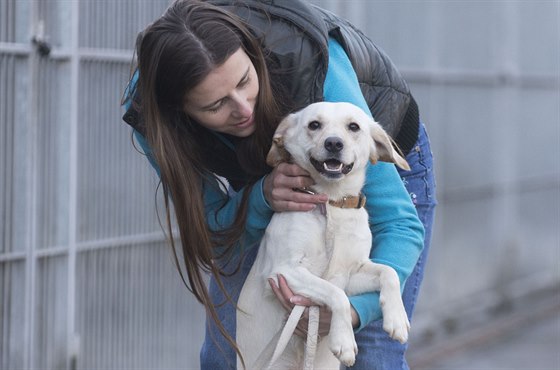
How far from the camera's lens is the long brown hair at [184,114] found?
310cm

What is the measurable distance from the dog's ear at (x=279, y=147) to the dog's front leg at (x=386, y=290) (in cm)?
41

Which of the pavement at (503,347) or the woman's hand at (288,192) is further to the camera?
the pavement at (503,347)

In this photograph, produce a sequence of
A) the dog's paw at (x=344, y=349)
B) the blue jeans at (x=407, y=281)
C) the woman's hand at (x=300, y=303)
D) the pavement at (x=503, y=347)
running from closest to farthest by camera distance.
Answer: the dog's paw at (x=344, y=349), the woman's hand at (x=300, y=303), the blue jeans at (x=407, y=281), the pavement at (x=503, y=347)

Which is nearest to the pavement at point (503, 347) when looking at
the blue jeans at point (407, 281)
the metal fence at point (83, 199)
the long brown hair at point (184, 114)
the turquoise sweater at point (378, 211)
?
the metal fence at point (83, 199)

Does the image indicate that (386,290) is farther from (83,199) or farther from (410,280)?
(83,199)

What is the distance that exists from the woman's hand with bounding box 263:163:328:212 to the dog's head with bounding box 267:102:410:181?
5cm

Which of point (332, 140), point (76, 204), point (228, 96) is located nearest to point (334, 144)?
point (332, 140)

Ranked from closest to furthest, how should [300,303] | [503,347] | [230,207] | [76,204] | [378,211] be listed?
[300,303] → [378,211] → [230,207] → [76,204] → [503,347]

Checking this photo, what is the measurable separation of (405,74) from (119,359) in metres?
2.87

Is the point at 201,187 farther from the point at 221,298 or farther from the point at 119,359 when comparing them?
the point at 119,359

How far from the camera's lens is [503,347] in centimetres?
770

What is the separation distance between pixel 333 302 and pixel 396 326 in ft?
0.61

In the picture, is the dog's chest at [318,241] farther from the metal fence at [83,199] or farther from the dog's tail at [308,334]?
the metal fence at [83,199]

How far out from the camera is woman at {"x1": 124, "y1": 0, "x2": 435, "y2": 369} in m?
3.13
